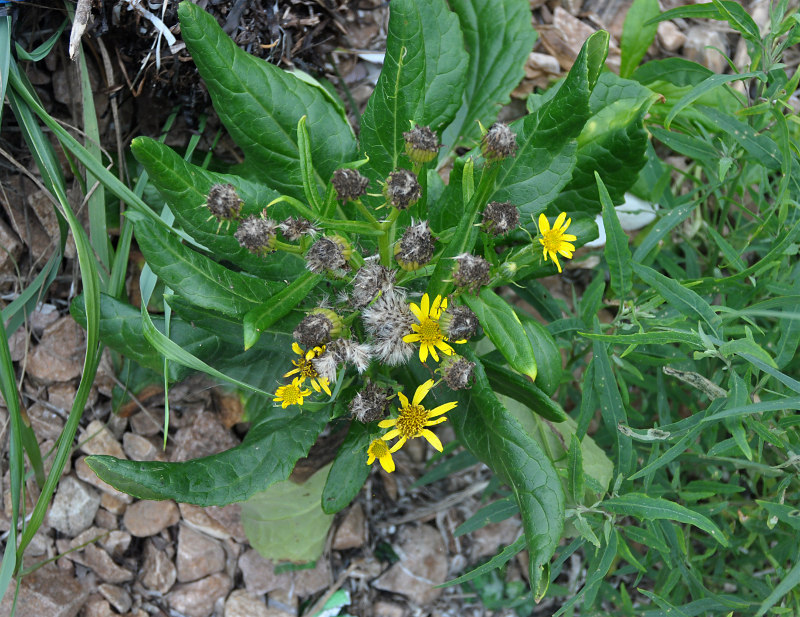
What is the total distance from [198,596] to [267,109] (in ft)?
6.58

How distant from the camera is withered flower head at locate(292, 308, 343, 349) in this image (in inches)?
69.1

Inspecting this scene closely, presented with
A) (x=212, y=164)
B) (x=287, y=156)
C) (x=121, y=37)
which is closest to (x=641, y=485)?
(x=287, y=156)

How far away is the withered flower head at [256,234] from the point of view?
1.75 meters

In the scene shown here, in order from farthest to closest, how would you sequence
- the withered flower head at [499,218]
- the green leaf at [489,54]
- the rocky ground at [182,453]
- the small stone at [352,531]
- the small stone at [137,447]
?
the small stone at [352,531] → the small stone at [137,447] → the green leaf at [489,54] → the rocky ground at [182,453] → the withered flower head at [499,218]

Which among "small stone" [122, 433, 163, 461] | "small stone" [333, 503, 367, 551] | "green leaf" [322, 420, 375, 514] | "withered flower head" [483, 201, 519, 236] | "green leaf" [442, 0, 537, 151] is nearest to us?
"withered flower head" [483, 201, 519, 236]

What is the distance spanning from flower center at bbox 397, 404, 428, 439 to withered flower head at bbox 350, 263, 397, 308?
37 centimetres

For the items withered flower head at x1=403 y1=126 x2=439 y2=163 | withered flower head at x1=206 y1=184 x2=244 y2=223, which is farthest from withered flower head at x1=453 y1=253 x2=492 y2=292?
withered flower head at x1=206 y1=184 x2=244 y2=223

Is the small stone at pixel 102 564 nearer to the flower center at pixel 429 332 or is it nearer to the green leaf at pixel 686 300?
the flower center at pixel 429 332

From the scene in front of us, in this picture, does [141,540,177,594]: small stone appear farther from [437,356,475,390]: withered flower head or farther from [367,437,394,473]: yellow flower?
[437,356,475,390]: withered flower head

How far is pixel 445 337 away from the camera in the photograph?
1812mm

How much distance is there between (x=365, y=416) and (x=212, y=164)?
56.1 inches

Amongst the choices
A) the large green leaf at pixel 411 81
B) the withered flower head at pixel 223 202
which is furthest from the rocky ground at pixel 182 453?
the withered flower head at pixel 223 202

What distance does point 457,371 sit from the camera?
70.3 inches

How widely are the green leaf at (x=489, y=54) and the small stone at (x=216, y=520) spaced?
1.80 meters
